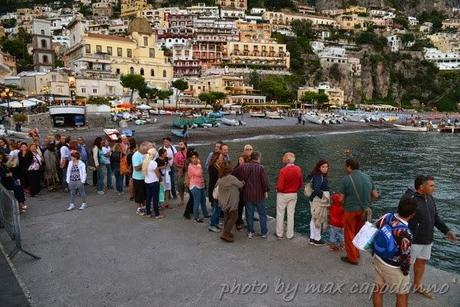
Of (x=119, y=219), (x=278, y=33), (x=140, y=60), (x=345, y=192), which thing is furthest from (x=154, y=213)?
(x=278, y=33)

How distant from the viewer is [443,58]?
5399 inches

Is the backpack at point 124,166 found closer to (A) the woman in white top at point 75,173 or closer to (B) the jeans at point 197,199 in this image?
(A) the woman in white top at point 75,173

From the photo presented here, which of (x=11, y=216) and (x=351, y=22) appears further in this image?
(x=351, y=22)

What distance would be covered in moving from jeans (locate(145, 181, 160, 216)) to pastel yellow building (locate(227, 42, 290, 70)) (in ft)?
319

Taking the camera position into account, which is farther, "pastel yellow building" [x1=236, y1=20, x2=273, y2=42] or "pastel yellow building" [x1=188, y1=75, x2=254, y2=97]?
"pastel yellow building" [x1=236, y1=20, x2=273, y2=42]

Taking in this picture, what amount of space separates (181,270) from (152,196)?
3.33 metres

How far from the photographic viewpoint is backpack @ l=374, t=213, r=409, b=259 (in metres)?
4.23

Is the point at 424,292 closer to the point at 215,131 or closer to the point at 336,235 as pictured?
the point at 336,235

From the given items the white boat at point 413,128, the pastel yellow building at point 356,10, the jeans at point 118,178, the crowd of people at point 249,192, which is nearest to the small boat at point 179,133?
the crowd of people at point 249,192

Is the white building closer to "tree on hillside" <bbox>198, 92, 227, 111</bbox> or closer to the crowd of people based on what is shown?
"tree on hillside" <bbox>198, 92, 227, 111</bbox>

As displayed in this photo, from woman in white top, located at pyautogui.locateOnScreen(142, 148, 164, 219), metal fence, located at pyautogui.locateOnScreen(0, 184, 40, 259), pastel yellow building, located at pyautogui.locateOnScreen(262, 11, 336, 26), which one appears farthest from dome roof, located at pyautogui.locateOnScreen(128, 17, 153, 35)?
metal fence, located at pyautogui.locateOnScreen(0, 184, 40, 259)

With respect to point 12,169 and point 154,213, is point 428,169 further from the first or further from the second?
point 12,169

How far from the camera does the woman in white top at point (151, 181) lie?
8859 millimetres

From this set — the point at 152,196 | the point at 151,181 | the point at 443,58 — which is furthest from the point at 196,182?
the point at 443,58
